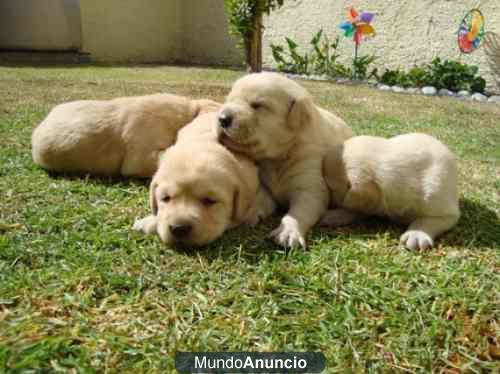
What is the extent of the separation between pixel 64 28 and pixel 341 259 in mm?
14965

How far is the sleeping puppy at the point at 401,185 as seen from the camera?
294cm

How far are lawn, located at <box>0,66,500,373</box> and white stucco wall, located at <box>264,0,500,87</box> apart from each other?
31.4 ft

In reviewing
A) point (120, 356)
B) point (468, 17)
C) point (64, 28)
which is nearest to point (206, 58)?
point (64, 28)

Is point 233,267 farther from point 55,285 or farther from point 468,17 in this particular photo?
point 468,17

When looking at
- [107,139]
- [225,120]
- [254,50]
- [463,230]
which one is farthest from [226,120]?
[254,50]

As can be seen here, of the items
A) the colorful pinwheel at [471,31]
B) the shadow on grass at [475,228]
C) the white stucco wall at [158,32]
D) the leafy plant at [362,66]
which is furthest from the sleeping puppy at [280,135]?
the white stucco wall at [158,32]

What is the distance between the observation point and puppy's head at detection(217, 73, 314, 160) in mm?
3309

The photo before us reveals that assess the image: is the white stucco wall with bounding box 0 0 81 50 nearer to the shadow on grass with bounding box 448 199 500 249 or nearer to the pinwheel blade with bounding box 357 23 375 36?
the pinwheel blade with bounding box 357 23 375 36

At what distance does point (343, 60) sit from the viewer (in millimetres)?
14172

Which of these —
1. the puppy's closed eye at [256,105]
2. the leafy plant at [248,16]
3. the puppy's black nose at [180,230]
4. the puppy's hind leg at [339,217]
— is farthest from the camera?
the leafy plant at [248,16]

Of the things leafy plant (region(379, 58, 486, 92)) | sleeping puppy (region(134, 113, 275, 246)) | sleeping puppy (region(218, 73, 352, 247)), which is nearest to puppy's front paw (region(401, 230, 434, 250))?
→ sleeping puppy (region(218, 73, 352, 247))

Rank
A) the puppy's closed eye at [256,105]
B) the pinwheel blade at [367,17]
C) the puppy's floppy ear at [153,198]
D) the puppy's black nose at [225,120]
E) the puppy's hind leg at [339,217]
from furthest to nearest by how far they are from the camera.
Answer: the pinwheel blade at [367,17], the puppy's closed eye at [256,105], the puppy's black nose at [225,120], the puppy's hind leg at [339,217], the puppy's floppy ear at [153,198]

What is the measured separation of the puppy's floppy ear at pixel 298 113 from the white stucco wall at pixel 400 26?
9805 millimetres

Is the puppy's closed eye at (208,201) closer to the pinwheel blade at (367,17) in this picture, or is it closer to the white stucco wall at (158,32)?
the pinwheel blade at (367,17)
